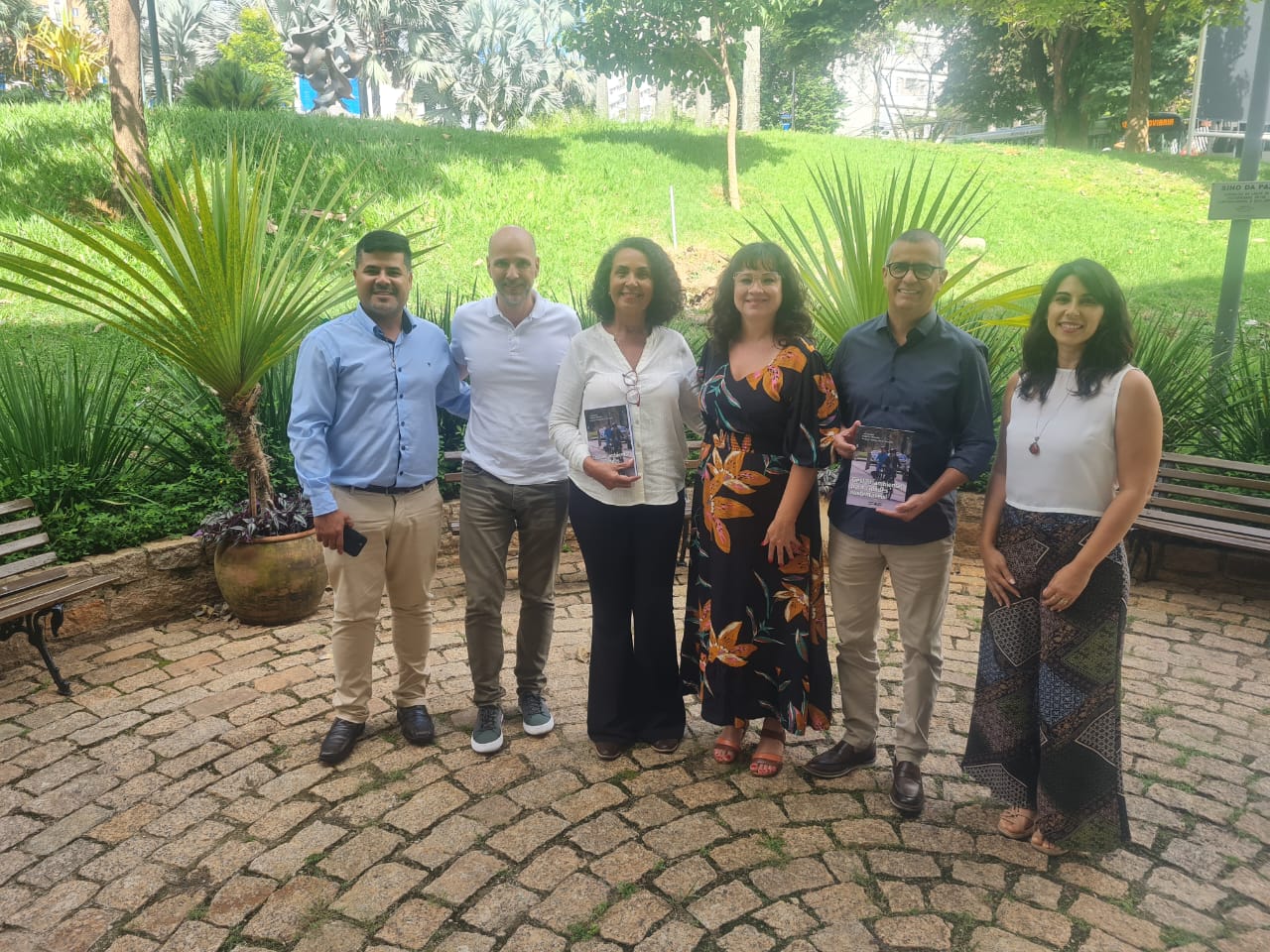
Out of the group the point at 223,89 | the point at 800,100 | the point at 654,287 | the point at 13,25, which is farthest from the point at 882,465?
the point at 800,100

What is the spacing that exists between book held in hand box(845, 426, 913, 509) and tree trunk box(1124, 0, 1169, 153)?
863 inches

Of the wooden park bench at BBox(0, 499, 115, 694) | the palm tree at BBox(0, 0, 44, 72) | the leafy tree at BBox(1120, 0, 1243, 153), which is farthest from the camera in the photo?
the palm tree at BBox(0, 0, 44, 72)

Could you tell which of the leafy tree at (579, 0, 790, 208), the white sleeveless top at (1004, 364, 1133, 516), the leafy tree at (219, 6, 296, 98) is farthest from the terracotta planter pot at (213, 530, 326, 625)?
the leafy tree at (219, 6, 296, 98)

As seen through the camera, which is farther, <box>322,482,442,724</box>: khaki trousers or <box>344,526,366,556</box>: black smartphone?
<box>322,482,442,724</box>: khaki trousers

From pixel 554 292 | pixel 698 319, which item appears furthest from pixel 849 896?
pixel 554 292

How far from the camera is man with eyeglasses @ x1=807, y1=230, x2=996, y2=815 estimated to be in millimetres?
3045

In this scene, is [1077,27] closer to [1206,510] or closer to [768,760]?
[1206,510]

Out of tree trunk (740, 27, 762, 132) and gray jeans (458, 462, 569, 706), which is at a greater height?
tree trunk (740, 27, 762, 132)

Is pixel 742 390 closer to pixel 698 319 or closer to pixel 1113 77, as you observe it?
pixel 698 319

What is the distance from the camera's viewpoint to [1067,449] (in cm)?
279

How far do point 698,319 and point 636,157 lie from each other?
363 inches

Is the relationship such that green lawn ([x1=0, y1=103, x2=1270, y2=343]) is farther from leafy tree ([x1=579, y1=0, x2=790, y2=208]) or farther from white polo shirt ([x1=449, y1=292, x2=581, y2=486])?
white polo shirt ([x1=449, y1=292, x2=581, y2=486])

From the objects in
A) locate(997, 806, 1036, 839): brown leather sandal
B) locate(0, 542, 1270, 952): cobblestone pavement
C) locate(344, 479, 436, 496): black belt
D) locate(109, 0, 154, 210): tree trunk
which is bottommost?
locate(0, 542, 1270, 952): cobblestone pavement

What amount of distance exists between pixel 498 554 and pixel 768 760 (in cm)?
127
